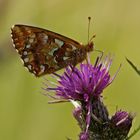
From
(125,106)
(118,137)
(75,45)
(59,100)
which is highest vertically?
(75,45)

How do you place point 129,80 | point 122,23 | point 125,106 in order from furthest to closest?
point 122,23
point 129,80
point 125,106

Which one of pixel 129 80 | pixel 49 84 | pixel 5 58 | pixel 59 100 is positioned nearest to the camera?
pixel 59 100

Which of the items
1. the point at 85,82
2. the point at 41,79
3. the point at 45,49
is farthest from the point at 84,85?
the point at 41,79

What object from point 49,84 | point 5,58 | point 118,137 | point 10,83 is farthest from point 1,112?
point 118,137

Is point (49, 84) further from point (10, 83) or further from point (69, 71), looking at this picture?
point (10, 83)

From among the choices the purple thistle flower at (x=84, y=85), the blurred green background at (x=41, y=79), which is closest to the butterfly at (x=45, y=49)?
the purple thistle flower at (x=84, y=85)

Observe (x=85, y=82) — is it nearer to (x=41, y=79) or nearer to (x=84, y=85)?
(x=84, y=85)

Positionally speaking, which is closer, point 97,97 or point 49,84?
point 97,97
